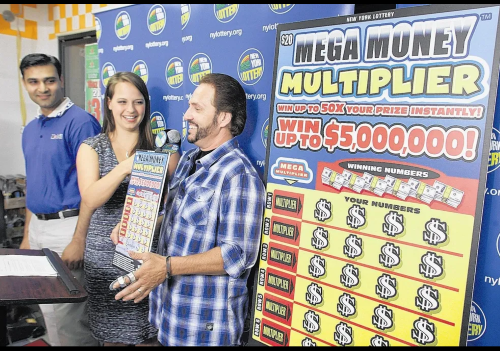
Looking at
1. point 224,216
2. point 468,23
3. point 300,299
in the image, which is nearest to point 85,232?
point 224,216

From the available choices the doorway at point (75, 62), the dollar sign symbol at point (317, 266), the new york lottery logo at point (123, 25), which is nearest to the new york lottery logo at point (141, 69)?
the new york lottery logo at point (123, 25)

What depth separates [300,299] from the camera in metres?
1.67

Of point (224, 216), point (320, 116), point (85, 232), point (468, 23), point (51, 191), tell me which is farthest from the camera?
point (51, 191)

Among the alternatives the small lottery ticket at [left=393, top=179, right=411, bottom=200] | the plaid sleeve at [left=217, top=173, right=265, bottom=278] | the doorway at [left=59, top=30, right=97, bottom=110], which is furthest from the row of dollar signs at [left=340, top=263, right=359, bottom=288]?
the doorway at [left=59, top=30, right=97, bottom=110]

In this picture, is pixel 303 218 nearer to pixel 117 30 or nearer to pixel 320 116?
pixel 320 116

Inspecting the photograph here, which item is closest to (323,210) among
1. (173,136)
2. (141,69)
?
(173,136)

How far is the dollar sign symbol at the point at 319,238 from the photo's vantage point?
5.26 ft

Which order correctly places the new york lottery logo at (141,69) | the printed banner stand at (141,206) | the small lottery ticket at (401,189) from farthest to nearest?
1. the new york lottery logo at (141,69)
2. the printed banner stand at (141,206)
3. the small lottery ticket at (401,189)

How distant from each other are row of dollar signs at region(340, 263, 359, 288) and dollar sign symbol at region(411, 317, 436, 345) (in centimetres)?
24

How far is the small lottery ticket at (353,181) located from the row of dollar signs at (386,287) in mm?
320

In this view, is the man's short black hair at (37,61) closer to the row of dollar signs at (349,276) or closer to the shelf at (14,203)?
the shelf at (14,203)

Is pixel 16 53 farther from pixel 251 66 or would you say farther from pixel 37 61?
pixel 251 66

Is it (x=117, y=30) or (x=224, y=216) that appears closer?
(x=224, y=216)

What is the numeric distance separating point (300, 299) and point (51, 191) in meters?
1.90
